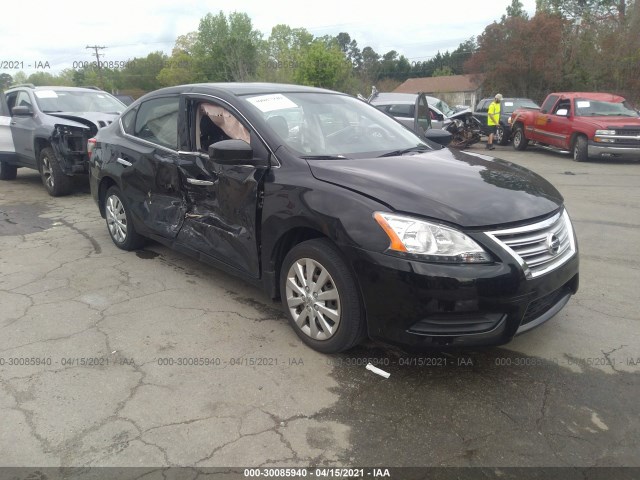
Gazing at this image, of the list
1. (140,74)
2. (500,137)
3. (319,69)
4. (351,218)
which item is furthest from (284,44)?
(351,218)

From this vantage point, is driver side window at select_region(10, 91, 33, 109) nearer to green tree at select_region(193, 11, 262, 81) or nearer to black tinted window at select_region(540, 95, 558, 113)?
black tinted window at select_region(540, 95, 558, 113)

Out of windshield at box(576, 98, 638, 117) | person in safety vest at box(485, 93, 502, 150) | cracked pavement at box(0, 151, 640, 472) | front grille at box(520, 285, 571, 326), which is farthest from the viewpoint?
person in safety vest at box(485, 93, 502, 150)

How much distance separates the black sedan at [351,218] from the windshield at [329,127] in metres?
0.01

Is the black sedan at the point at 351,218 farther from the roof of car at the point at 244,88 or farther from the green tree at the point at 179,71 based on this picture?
the green tree at the point at 179,71

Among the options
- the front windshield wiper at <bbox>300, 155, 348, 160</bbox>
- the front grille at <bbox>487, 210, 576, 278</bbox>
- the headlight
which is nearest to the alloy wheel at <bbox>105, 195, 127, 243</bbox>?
the front windshield wiper at <bbox>300, 155, 348, 160</bbox>

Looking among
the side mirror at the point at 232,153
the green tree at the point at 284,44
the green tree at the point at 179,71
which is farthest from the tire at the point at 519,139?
the green tree at the point at 179,71

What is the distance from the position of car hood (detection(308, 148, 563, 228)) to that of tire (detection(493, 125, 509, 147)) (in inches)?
578

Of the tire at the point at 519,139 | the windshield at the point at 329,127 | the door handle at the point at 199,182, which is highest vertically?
the windshield at the point at 329,127

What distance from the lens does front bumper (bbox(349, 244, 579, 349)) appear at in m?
2.82

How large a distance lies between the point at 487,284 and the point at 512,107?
1786cm

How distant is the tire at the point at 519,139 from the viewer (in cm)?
1600

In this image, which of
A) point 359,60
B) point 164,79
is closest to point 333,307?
point 164,79

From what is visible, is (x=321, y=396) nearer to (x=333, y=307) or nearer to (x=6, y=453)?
(x=333, y=307)

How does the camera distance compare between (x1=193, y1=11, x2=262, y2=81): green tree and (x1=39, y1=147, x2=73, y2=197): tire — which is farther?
(x1=193, y1=11, x2=262, y2=81): green tree
